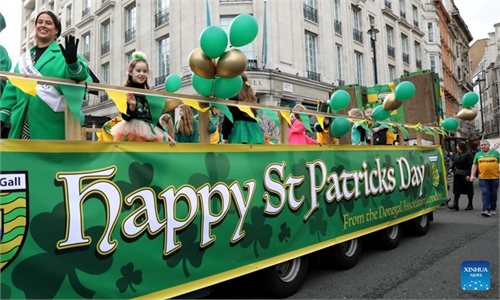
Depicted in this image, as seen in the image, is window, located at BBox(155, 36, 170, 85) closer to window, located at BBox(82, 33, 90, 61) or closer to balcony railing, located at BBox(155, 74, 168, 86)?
balcony railing, located at BBox(155, 74, 168, 86)

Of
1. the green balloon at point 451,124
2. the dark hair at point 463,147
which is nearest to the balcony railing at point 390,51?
the dark hair at point 463,147

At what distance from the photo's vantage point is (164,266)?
2.59m

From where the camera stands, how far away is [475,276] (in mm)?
3934

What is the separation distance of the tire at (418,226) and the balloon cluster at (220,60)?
14.5ft

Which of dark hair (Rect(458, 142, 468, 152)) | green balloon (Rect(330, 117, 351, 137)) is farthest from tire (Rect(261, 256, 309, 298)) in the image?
dark hair (Rect(458, 142, 468, 152))

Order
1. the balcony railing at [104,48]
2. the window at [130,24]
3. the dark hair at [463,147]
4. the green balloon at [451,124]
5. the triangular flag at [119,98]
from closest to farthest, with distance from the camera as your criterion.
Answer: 1. the triangular flag at [119,98]
2. the green balloon at [451,124]
3. the dark hair at [463,147]
4. the window at [130,24]
5. the balcony railing at [104,48]

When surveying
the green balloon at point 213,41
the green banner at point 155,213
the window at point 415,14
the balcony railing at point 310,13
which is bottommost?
the green banner at point 155,213

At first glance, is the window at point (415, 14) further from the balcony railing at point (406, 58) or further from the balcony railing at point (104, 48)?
the balcony railing at point (104, 48)

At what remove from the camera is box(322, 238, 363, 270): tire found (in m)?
4.35

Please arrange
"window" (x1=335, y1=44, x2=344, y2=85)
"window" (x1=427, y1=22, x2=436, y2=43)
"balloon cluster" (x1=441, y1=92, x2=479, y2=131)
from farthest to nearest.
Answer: "window" (x1=427, y1=22, x2=436, y2=43), "window" (x1=335, y1=44, x2=344, y2=85), "balloon cluster" (x1=441, y1=92, x2=479, y2=131)

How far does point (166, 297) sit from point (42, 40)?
214cm

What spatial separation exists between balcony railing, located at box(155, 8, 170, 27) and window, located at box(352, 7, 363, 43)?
1125cm

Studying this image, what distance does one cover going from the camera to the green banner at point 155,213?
204 centimetres

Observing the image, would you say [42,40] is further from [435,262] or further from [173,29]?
[173,29]
